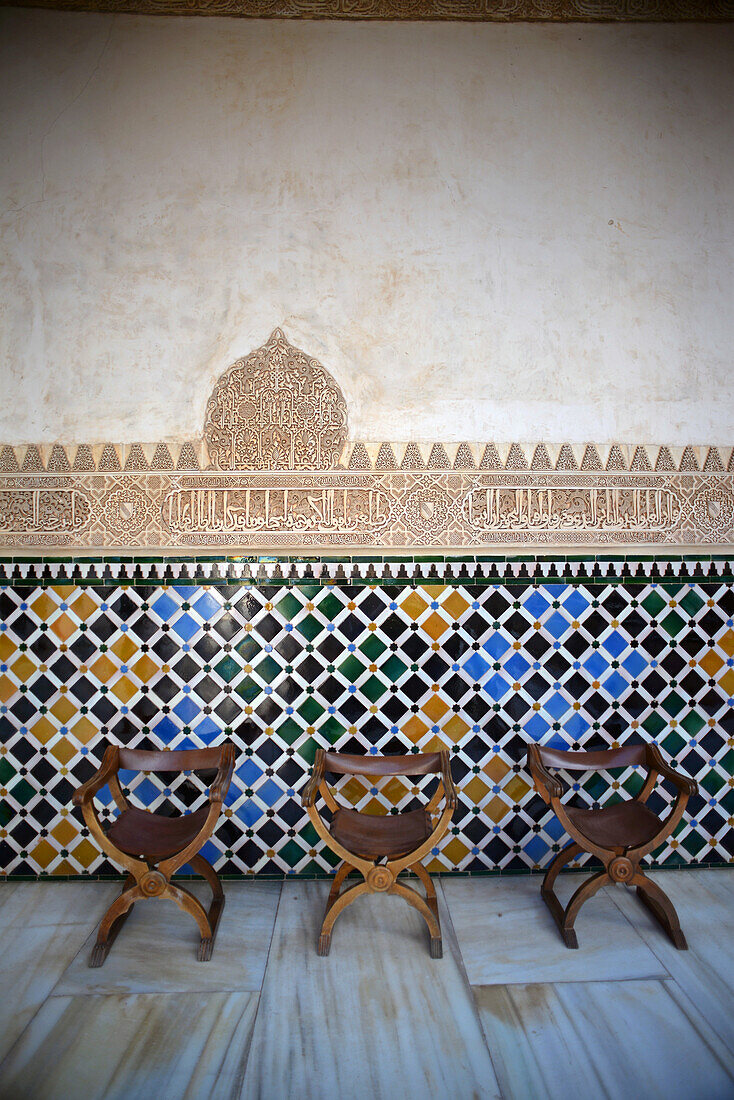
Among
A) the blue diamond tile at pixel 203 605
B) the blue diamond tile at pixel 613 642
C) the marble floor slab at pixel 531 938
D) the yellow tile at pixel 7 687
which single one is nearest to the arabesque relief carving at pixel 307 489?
the blue diamond tile at pixel 203 605

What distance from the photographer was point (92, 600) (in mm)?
2367

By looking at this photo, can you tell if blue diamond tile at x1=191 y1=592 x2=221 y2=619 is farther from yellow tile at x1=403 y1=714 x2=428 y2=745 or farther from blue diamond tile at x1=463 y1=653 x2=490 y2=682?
blue diamond tile at x1=463 y1=653 x2=490 y2=682

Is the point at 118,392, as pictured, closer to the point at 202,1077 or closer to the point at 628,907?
the point at 202,1077

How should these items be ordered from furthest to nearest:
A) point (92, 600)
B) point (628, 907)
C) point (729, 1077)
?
1. point (92, 600)
2. point (628, 907)
3. point (729, 1077)

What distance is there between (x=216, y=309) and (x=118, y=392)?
49cm

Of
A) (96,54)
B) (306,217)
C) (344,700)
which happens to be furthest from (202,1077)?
(96,54)

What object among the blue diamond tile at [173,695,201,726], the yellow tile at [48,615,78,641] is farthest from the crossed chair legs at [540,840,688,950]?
the yellow tile at [48,615,78,641]

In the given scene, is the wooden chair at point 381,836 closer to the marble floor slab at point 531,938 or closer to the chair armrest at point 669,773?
the marble floor slab at point 531,938

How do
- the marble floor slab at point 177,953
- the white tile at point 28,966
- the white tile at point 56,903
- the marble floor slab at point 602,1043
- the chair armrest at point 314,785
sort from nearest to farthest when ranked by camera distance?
the marble floor slab at point 602,1043, the white tile at point 28,966, the marble floor slab at point 177,953, the chair armrest at point 314,785, the white tile at point 56,903

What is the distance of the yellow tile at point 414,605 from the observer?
2.38m

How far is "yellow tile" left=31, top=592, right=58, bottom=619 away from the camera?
2.37 metres

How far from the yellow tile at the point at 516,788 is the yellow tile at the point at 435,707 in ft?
1.21

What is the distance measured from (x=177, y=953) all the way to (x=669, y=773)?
1.64 metres

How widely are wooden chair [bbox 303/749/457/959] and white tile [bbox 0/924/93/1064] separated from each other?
781 mm
